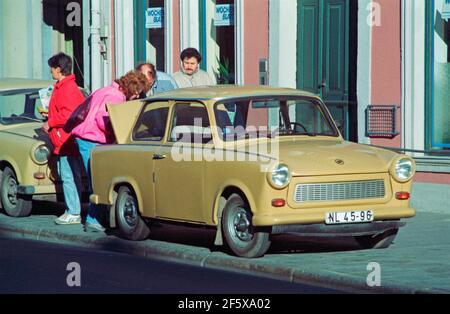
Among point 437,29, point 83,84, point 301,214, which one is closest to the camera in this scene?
point 301,214

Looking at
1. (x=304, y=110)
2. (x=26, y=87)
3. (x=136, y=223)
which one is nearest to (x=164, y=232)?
(x=136, y=223)

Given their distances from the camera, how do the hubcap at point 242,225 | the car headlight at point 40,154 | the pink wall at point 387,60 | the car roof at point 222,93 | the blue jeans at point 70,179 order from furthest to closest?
the pink wall at point 387,60 < the car headlight at point 40,154 < the blue jeans at point 70,179 < the car roof at point 222,93 < the hubcap at point 242,225

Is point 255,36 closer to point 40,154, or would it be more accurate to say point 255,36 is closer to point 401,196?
point 40,154

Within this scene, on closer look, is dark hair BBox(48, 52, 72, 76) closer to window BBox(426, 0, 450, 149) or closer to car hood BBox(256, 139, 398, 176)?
car hood BBox(256, 139, 398, 176)

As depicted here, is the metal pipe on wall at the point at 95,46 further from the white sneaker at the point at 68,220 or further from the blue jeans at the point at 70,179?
the white sneaker at the point at 68,220

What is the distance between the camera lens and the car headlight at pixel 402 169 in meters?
13.5

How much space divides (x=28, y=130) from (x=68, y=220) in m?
1.74

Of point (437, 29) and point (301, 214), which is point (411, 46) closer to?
point (437, 29)

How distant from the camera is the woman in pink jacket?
52.6 ft

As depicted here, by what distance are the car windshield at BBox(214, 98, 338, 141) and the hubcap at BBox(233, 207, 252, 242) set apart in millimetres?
885

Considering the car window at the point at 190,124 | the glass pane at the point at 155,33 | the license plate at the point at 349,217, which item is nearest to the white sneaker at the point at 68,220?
the car window at the point at 190,124

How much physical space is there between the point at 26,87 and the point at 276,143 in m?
6.15

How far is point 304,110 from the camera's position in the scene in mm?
14641

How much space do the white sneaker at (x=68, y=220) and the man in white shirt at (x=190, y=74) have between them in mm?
2229
